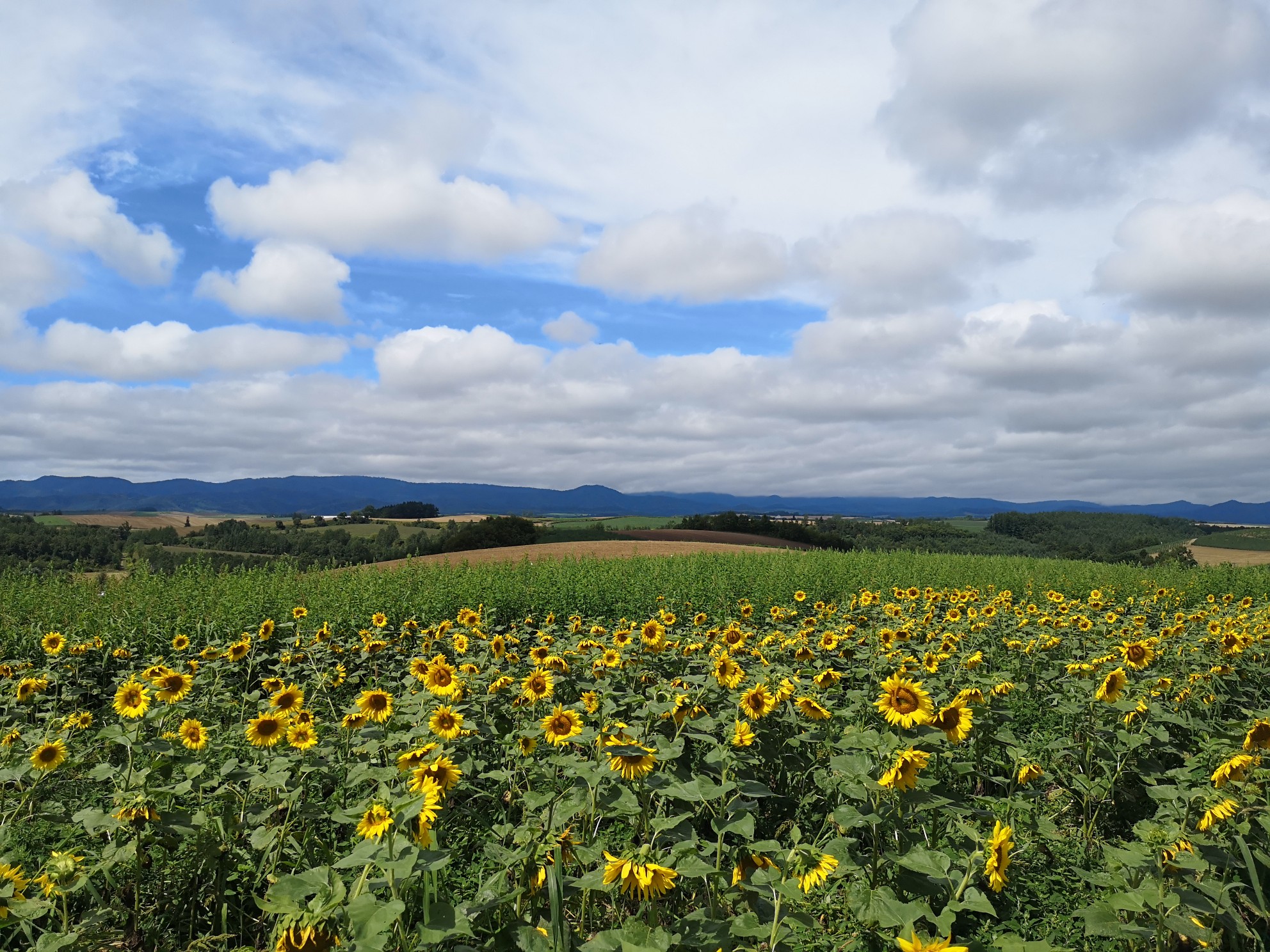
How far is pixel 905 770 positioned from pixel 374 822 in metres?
1.96

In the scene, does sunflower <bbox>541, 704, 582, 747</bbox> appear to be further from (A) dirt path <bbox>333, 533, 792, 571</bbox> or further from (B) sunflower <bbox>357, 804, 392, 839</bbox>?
(A) dirt path <bbox>333, 533, 792, 571</bbox>

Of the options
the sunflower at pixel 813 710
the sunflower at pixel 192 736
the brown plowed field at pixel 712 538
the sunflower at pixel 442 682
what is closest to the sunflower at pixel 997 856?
the sunflower at pixel 813 710

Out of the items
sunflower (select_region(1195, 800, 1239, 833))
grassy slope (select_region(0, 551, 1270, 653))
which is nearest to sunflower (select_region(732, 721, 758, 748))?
sunflower (select_region(1195, 800, 1239, 833))

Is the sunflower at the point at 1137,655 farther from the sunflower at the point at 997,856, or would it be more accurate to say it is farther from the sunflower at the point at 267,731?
the sunflower at the point at 267,731

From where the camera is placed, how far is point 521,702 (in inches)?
167

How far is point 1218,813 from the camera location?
2.86m

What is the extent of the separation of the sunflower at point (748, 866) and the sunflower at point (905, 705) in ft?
2.79

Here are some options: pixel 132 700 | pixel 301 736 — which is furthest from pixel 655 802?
pixel 132 700

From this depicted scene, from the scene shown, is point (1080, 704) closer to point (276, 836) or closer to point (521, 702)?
point (521, 702)

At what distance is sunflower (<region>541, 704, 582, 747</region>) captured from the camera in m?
3.32

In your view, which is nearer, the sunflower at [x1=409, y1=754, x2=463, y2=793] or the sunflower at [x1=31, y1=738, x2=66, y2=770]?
the sunflower at [x1=409, y1=754, x2=463, y2=793]

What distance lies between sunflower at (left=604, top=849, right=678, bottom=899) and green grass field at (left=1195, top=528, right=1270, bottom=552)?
38.5m

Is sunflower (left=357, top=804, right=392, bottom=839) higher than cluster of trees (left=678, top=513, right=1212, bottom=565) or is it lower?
higher

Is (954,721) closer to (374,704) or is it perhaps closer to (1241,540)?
(374,704)
